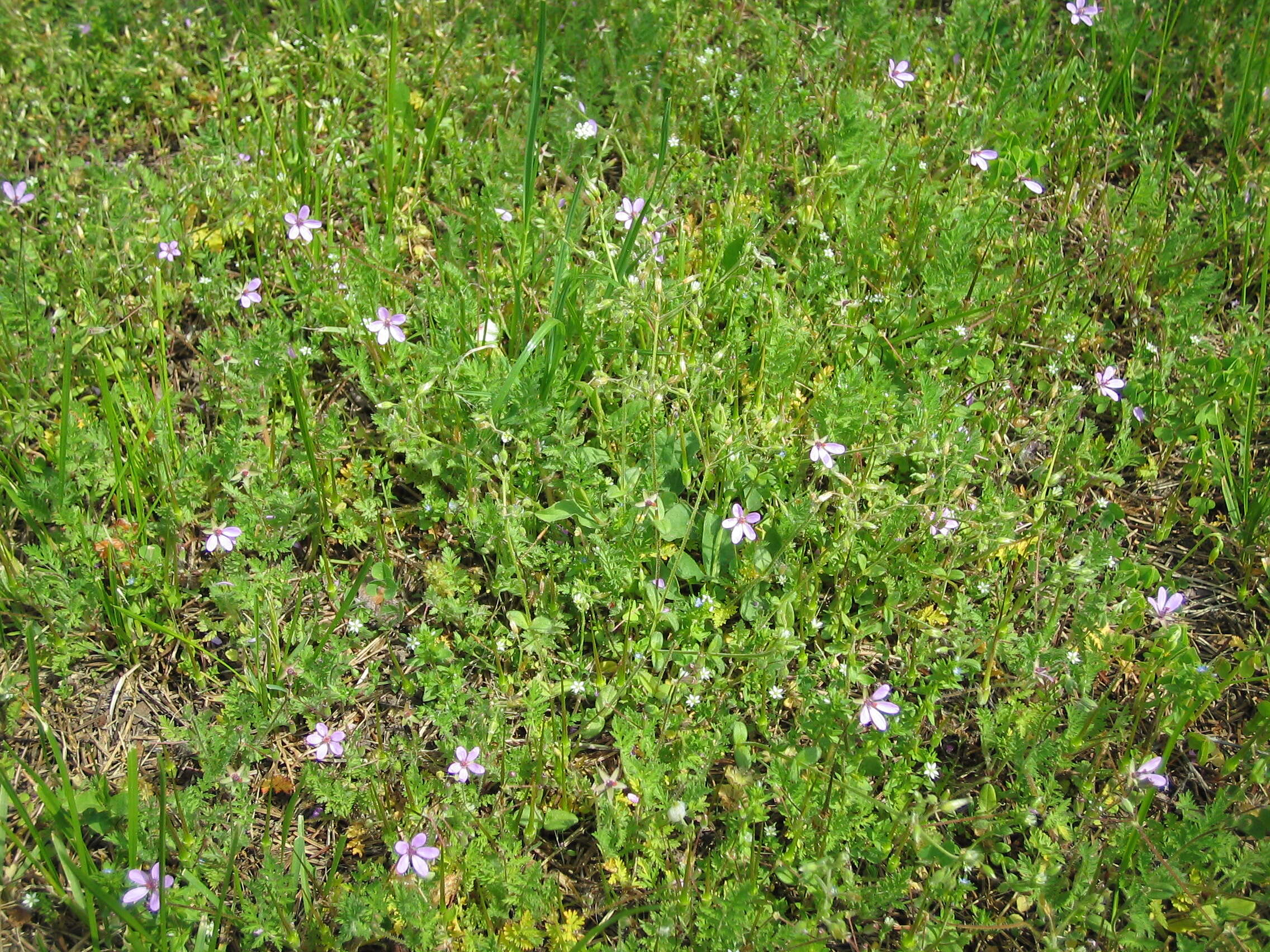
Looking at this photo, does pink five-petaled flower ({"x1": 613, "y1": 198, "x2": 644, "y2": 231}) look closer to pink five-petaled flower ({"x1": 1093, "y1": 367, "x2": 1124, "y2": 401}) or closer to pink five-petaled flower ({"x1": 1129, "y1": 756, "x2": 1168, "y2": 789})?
pink five-petaled flower ({"x1": 1093, "y1": 367, "x2": 1124, "y2": 401})

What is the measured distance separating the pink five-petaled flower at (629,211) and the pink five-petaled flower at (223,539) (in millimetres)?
1516

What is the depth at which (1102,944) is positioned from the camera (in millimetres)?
2359

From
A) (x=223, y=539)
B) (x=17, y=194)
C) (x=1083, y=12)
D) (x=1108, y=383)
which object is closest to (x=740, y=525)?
(x=1108, y=383)

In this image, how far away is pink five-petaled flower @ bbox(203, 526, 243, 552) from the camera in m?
2.78

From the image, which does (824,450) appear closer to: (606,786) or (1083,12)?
(606,786)

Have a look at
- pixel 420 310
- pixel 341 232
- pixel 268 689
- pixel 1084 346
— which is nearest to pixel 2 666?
pixel 268 689

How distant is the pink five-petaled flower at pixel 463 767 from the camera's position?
8.01 ft

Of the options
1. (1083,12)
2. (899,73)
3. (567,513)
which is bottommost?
(567,513)

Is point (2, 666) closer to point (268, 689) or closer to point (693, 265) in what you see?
point (268, 689)

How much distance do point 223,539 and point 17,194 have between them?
69.0 inches

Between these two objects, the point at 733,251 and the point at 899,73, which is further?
the point at 899,73

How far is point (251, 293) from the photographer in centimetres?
335

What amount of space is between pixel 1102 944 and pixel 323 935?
1889mm

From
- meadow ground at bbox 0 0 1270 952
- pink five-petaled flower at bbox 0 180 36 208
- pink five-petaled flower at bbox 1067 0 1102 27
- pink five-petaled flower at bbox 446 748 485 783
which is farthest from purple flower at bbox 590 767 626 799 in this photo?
pink five-petaled flower at bbox 1067 0 1102 27
